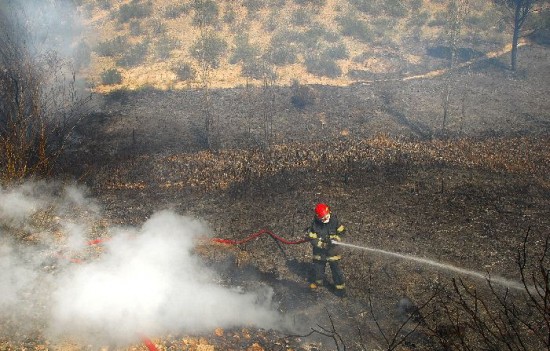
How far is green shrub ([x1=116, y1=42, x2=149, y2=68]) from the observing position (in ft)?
79.6

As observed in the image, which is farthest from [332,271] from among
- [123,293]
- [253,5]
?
[253,5]

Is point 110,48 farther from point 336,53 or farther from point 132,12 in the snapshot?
point 336,53

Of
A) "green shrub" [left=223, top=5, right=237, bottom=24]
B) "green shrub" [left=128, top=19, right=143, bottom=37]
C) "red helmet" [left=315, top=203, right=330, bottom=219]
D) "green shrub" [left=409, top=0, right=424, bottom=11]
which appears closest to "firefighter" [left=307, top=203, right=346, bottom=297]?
"red helmet" [left=315, top=203, right=330, bottom=219]

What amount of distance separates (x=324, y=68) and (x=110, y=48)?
554 inches

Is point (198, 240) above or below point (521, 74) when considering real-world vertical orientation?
below

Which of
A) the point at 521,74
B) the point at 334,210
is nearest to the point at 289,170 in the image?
the point at 334,210

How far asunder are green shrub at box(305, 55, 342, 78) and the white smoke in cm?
1861

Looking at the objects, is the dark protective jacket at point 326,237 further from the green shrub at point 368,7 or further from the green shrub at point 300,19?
the green shrub at point 368,7

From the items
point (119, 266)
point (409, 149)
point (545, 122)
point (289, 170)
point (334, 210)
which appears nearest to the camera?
point (119, 266)

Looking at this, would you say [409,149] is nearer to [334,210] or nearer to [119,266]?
[334,210]

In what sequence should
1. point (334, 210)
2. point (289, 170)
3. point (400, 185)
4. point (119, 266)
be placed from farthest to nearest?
point (289, 170), point (400, 185), point (334, 210), point (119, 266)

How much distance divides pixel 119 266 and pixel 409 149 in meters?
10.6

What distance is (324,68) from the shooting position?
24312 mm

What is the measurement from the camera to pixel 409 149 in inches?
545
